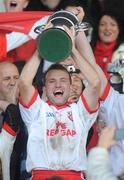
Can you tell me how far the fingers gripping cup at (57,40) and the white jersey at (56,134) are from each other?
0.44 m

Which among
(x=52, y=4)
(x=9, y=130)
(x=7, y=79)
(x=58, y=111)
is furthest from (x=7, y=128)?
(x=52, y=4)

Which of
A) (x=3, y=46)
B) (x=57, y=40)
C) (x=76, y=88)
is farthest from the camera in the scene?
(x=3, y=46)

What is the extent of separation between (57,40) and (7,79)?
3.45ft

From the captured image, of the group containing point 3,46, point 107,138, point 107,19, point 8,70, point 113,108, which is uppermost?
point 107,19

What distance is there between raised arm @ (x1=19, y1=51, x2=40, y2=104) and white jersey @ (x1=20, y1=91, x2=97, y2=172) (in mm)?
38

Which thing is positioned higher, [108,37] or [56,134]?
[108,37]

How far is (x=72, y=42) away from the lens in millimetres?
4172

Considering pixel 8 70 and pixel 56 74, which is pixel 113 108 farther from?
pixel 8 70

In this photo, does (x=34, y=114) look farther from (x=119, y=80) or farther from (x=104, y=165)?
(x=104, y=165)

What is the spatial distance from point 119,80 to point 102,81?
47cm

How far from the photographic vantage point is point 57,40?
163 inches

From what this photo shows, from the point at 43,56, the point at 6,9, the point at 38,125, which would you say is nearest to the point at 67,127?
the point at 38,125

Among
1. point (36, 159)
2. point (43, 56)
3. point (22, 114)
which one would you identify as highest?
point (43, 56)

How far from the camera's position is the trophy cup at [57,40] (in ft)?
13.6
